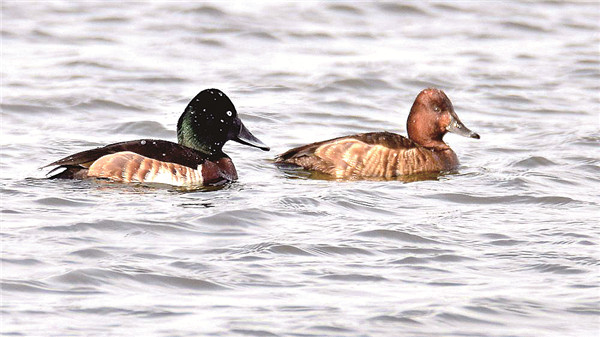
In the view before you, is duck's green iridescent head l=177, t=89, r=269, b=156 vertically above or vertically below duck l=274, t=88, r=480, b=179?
above

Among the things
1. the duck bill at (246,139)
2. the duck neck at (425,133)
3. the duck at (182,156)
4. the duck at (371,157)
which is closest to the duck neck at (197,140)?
the duck at (182,156)

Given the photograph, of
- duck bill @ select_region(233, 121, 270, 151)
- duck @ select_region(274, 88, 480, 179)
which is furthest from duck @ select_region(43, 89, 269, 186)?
duck @ select_region(274, 88, 480, 179)

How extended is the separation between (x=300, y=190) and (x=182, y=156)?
3.25ft

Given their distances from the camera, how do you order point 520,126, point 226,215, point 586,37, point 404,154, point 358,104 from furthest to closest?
point 586,37
point 358,104
point 520,126
point 404,154
point 226,215

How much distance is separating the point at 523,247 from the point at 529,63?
9868 mm

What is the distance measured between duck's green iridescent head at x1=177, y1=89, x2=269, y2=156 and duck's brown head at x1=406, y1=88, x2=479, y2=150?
5.87 feet

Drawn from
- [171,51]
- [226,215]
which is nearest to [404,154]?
[226,215]

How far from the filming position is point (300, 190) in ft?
33.9

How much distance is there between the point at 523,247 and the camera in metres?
8.45

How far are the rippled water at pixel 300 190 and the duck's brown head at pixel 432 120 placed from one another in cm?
48

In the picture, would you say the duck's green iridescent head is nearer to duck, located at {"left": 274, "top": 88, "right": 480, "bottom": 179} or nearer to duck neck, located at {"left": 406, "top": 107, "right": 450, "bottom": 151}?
duck, located at {"left": 274, "top": 88, "right": 480, "bottom": 179}

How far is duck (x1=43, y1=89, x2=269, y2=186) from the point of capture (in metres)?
10.1

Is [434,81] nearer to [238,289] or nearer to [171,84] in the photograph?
[171,84]

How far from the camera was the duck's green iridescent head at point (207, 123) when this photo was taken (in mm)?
10906
